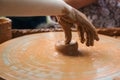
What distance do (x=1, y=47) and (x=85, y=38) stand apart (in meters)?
0.51

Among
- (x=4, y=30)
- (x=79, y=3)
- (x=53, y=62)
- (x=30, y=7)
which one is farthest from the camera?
(x=79, y=3)

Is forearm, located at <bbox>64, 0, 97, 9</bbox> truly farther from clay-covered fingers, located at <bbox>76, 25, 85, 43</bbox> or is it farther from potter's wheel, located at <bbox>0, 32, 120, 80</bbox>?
clay-covered fingers, located at <bbox>76, 25, 85, 43</bbox>

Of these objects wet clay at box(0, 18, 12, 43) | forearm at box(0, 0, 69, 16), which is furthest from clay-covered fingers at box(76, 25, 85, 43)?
wet clay at box(0, 18, 12, 43)

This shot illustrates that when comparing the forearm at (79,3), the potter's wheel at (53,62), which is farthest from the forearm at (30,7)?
the forearm at (79,3)

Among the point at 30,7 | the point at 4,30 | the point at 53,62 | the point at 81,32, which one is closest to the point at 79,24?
the point at 81,32

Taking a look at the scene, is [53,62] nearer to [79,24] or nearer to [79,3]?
[79,24]

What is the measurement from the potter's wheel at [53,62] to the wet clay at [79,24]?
11 centimetres

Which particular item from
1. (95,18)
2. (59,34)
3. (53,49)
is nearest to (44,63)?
(53,49)

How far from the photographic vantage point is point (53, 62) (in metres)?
1.22

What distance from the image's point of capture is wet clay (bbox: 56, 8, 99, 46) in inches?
48.2

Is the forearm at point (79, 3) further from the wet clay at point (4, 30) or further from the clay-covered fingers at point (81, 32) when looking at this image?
the clay-covered fingers at point (81, 32)

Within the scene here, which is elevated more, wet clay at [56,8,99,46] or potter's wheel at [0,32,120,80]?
wet clay at [56,8,99,46]

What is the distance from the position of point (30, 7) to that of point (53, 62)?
1.16 ft

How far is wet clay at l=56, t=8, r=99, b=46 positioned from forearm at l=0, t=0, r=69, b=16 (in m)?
0.06
